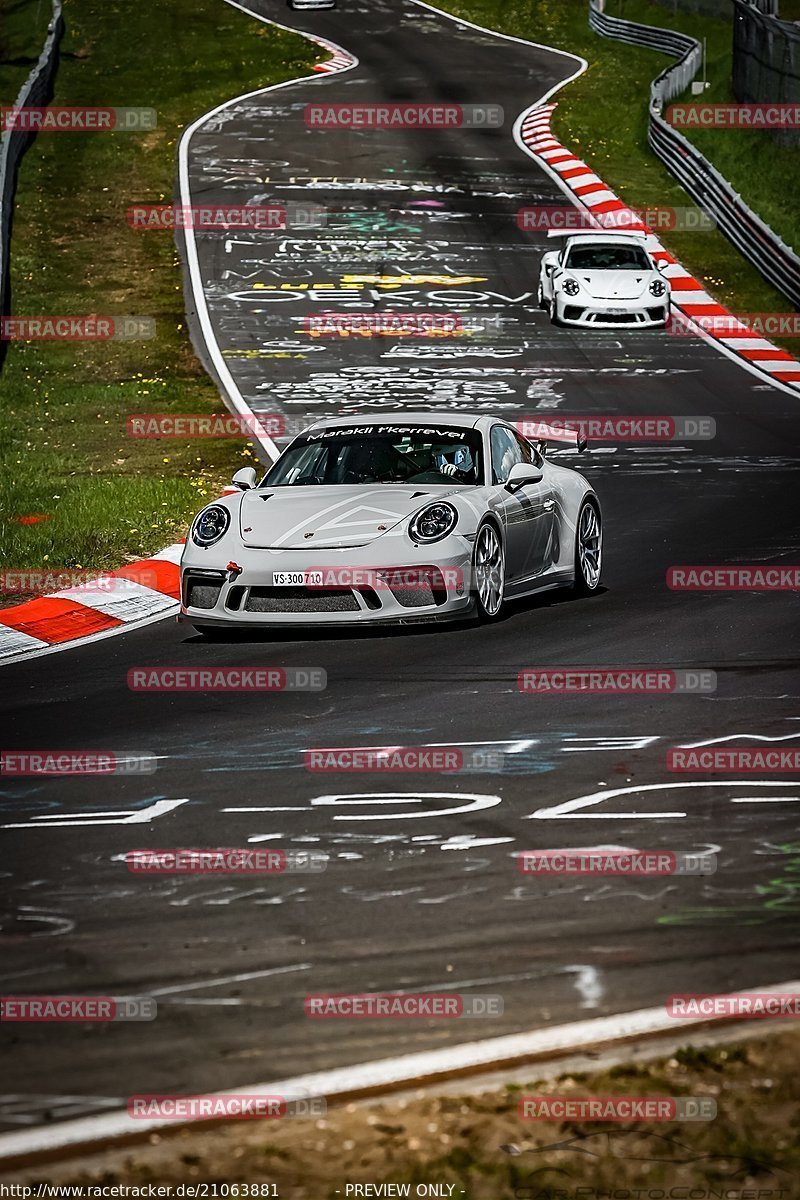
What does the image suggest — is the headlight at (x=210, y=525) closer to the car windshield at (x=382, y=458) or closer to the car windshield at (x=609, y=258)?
the car windshield at (x=382, y=458)

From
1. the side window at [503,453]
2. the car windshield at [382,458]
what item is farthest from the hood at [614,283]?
the car windshield at [382,458]

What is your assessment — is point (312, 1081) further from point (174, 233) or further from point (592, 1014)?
point (174, 233)

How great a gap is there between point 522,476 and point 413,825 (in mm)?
4700

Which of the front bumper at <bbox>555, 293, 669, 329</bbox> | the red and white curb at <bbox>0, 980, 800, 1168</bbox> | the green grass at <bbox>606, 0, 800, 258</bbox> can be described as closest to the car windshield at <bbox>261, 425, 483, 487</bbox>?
the red and white curb at <bbox>0, 980, 800, 1168</bbox>

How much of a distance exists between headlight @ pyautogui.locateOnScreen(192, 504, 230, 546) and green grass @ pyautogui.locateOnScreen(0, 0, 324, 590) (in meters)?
2.21

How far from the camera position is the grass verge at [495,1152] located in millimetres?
4035

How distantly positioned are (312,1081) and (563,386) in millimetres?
17439

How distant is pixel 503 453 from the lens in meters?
12.0

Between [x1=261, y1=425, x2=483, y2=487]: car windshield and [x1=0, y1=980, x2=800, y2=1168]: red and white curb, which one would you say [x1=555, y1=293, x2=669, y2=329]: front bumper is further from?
[x1=0, y1=980, x2=800, y2=1168]: red and white curb

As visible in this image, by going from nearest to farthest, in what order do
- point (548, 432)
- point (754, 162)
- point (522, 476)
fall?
point (522, 476) < point (548, 432) < point (754, 162)

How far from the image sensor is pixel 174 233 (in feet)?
98.0

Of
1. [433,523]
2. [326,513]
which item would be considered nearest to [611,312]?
[326,513]

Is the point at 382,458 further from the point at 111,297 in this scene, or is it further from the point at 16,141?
the point at 16,141

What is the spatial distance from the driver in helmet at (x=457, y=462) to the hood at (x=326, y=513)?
30 centimetres
